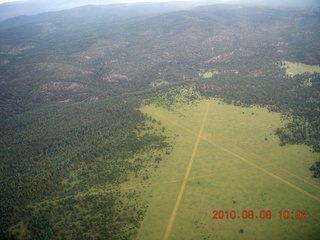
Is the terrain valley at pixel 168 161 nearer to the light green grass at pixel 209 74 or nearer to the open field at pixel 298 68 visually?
the open field at pixel 298 68

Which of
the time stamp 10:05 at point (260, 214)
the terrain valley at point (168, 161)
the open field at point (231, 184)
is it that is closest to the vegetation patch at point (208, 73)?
the terrain valley at point (168, 161)

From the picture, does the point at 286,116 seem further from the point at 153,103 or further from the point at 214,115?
the point at 153,103

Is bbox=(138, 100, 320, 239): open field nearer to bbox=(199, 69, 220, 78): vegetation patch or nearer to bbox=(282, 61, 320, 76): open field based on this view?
bbox=(282, 61, 320, 76): open field

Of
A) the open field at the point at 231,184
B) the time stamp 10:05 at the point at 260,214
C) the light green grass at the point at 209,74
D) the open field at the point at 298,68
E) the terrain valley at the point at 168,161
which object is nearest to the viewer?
the open field at the point at 231,184

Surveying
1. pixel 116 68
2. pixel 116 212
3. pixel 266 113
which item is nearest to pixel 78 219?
pixel 116 212

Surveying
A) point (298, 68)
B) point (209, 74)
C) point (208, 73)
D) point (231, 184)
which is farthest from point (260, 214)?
point (208, 73)

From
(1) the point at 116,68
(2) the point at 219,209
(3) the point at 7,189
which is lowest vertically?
(2) the point at 219,209

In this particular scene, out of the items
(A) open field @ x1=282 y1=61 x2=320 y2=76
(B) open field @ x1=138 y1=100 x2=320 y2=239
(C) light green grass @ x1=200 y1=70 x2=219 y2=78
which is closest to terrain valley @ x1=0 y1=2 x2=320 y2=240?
(B) open field @ x1=138 y1=100 x2=320 y2=239
